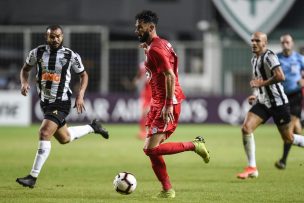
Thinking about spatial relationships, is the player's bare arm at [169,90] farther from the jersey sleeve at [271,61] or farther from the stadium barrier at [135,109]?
the stadium barrier at [135,109]

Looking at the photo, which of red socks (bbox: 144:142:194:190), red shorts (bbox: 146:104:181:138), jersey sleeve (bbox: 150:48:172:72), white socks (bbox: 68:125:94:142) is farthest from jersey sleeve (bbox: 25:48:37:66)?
red socks (bbox: 144:142:194:190)

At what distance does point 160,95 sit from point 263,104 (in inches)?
125

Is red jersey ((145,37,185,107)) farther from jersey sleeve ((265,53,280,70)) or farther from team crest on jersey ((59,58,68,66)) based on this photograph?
jersey sleeve ((265,53,280,70))

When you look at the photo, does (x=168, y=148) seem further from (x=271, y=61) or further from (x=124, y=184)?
(x=271, y=61)

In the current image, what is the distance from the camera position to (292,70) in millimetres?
15383

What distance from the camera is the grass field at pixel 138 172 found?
10633 millimetres

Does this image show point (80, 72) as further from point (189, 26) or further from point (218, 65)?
point (189, 26)

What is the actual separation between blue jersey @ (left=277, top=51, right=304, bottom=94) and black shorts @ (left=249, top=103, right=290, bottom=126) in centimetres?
241

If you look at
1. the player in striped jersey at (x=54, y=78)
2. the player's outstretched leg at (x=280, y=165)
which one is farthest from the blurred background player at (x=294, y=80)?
the player in striped jersey at (x=54, y=78)

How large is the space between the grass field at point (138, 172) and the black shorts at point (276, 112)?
33.7 inches

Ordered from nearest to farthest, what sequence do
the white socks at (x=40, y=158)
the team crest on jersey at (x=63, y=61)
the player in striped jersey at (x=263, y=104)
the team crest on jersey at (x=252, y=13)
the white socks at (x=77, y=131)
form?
the white socks at (x=40, y=158), the team crest on jersey at (x=63, y=61), the player in striped jersey at (x=263, y=104), the white socks at (x=77, y=131), the team crest on jersey at (x=252, y=13)

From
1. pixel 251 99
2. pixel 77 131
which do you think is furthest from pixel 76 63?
pixel 251 99

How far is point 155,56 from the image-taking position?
10.1 meters

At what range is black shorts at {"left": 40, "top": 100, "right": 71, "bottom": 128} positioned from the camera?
11695 mm
